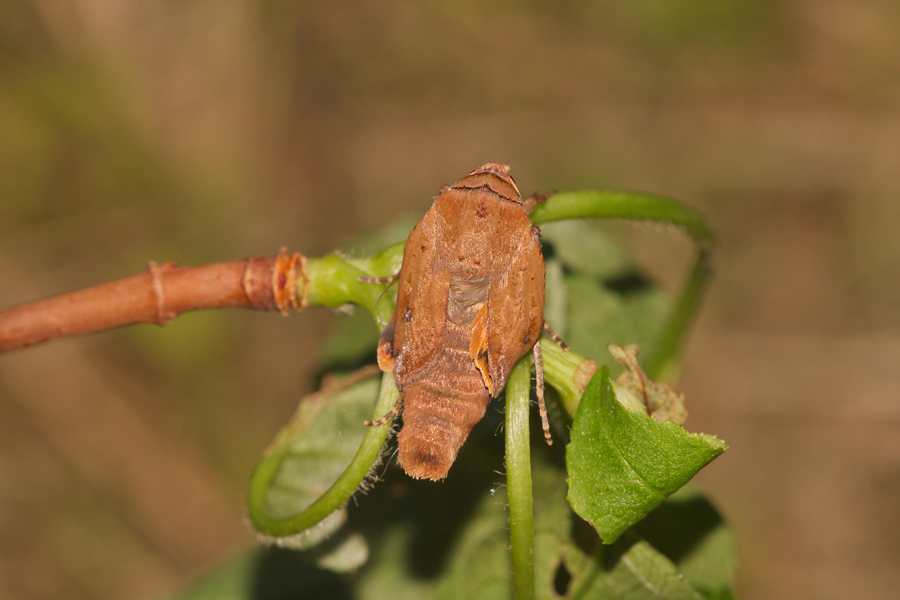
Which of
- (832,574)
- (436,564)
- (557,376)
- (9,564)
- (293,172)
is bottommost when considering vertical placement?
(9,564)

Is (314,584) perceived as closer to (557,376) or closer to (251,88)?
(557,376)

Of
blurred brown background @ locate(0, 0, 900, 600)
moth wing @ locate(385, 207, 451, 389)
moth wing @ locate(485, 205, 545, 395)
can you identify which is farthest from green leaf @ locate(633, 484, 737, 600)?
blurred brown background @ locate(0, 0, 900, 600)

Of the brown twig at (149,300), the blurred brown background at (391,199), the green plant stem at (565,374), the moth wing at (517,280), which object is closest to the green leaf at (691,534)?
the green plant stem at (565,374)

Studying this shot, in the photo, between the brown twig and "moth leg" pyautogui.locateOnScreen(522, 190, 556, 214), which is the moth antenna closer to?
"moth leg" pyautogui.locateOnScreen(522, 190, 556, 214)

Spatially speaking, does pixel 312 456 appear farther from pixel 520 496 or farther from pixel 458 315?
pixel 520 496

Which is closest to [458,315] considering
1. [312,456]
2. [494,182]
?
[494,182]

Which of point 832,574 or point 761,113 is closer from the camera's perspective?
point 832,574

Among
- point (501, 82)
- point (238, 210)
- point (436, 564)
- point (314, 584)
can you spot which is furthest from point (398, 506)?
point (501, 82)
